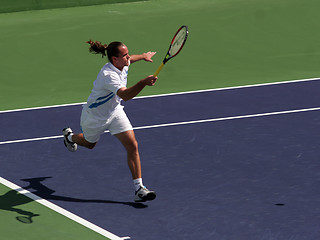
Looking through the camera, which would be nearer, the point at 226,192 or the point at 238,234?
the point at 238,234

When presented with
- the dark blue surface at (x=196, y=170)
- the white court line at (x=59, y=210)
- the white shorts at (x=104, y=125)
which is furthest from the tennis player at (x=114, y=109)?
the white court line at (x=59, y=210)

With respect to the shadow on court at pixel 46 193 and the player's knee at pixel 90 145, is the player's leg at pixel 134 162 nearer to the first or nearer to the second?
the shadow on court at pixel 46 193

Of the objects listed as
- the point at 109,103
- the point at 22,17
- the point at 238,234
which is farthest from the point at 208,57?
the point at 238,234

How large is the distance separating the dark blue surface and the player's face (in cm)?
153

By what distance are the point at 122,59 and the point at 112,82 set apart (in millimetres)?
322

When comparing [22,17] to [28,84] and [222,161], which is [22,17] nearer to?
[28,84]

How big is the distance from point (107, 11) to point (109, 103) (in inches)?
352

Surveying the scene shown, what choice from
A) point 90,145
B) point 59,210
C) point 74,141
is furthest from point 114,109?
point 59,210

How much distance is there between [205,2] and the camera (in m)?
21.0

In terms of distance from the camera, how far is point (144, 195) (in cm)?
1116

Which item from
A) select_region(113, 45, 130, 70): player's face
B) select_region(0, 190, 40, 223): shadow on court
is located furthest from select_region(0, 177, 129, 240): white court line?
select_region(113, 45, 130, 70): player's face

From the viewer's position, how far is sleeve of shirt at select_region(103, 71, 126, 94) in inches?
444

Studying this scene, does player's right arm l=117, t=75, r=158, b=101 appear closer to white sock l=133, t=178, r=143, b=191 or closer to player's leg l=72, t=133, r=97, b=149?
white sock l=133, t=178, r=143, b=191

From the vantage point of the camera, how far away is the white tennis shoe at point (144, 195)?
11148 mm
